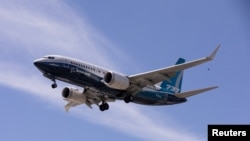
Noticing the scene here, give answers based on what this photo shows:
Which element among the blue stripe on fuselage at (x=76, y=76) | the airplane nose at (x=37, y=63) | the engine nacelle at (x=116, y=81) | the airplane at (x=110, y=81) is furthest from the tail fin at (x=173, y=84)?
the airplane nose at (x=37, y=63)

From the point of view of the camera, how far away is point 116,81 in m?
54.9

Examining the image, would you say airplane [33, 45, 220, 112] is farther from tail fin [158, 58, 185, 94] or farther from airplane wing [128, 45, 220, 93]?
tail fin [158, 58, 185, 94]

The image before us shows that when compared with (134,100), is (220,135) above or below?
below

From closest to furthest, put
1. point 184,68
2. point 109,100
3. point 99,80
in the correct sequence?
1. point 184,68
2. point 99,80
3. point 109,100

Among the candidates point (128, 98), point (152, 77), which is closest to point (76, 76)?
point (128, 98)

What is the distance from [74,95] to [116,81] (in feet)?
31.2

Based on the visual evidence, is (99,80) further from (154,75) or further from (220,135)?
(220,135)

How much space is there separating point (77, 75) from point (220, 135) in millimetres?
34337

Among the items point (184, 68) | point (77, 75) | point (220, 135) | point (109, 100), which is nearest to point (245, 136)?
point (220, 135)

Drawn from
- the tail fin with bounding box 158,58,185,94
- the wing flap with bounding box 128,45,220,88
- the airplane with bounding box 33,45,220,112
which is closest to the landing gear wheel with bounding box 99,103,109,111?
the airplane with bounding box 33,45,220,112

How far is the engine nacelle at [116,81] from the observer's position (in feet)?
181

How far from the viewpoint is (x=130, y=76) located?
5691cm

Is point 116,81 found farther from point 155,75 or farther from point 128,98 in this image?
point 155,75

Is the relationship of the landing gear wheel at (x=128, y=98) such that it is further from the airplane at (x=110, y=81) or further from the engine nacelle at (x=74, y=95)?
the engine nacelle at (x=74, y=95)
